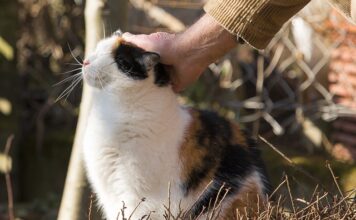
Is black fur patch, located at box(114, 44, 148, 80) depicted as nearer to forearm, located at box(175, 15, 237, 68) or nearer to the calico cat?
the calico cat

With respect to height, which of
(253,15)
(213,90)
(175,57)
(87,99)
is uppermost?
(253,15)

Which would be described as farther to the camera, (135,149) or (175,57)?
(135,149)

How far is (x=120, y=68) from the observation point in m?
2.84

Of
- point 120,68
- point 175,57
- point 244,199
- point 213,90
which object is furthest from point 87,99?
point 213,90

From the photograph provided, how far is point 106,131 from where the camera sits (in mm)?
2920

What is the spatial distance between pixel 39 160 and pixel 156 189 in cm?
282

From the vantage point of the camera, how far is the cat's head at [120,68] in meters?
2.78

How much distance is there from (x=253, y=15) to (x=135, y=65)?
79 centimetres

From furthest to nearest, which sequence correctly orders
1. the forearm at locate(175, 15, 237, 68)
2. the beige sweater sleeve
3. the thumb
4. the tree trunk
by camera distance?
the tree trunk, the thumb, the forearm at locate(175, 15, 237, 68), the beige sweater sleeve

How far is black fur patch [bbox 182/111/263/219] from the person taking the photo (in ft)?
9.34

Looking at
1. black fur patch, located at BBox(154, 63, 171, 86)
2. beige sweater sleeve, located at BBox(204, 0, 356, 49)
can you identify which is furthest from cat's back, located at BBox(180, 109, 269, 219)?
beige sweater sleeve, located at BBox(204, 0, 356, 49)

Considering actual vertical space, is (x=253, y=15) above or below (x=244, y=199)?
above

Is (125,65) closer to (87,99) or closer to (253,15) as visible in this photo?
(87,99)

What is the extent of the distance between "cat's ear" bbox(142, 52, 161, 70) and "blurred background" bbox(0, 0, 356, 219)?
1886mm
